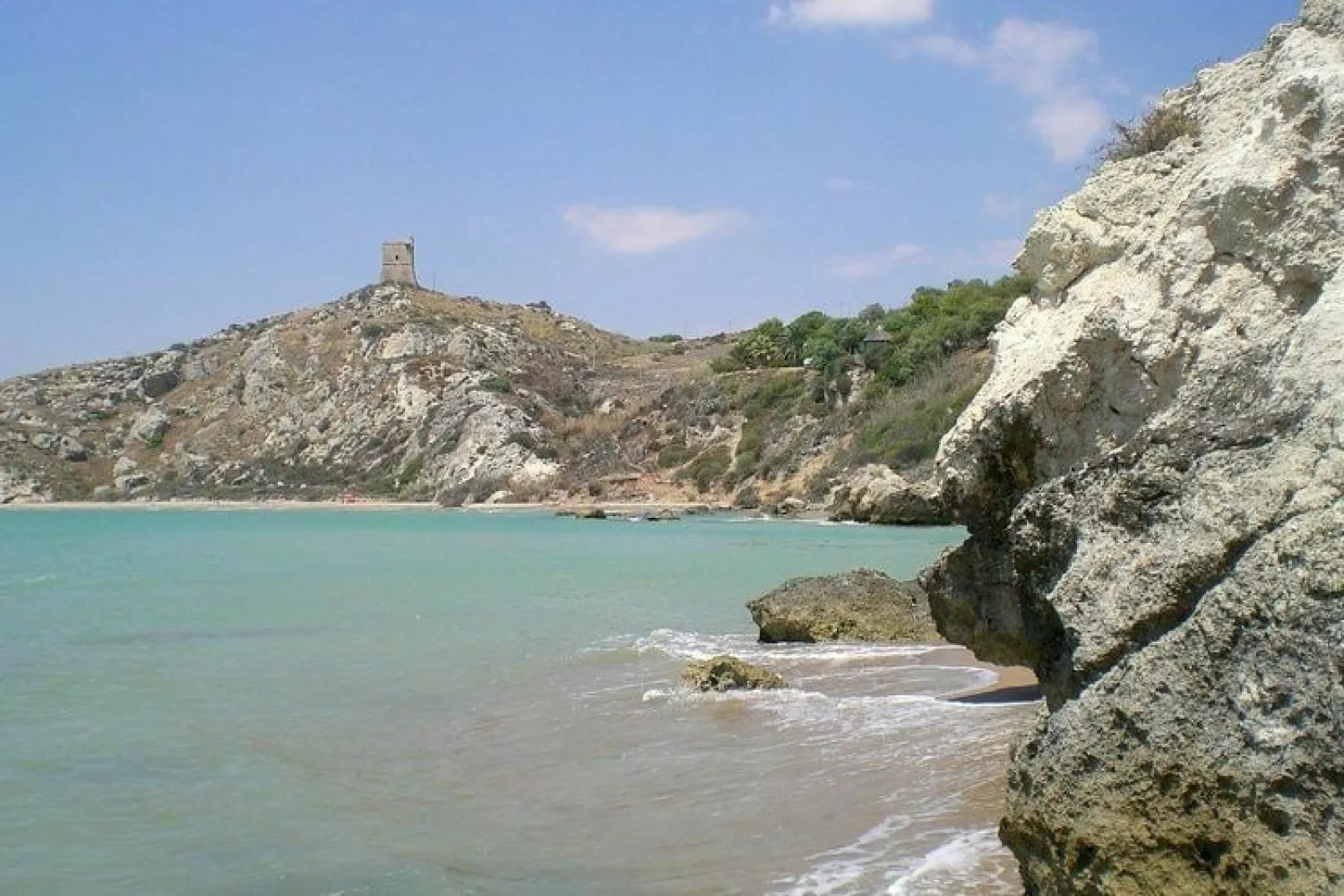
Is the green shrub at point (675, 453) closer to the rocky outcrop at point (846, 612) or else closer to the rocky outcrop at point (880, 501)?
the rocky outcrop at point (880, 501)

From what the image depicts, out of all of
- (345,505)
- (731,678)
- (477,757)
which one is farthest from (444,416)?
(477,757)

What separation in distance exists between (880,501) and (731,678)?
121ft

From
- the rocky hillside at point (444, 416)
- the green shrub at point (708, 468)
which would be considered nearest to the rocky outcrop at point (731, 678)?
the rocky hillside at point (444, 416)

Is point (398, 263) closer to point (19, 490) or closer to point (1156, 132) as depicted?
point (19, 490)

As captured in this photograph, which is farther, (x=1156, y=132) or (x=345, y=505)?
(x=345, y=505)

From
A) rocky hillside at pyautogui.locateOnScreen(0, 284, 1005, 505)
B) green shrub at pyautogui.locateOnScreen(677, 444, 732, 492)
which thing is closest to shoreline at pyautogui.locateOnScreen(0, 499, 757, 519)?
rocky hillside at pyautogui.locateOnScreen(0, 284, 1005, 505)

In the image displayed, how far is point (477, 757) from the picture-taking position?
9.41 metres

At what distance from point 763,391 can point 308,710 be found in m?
68.0

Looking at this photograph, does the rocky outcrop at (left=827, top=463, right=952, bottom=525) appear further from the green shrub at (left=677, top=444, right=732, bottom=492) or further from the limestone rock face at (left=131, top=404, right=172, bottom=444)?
the limestone rock face at (left=131, top=404, right=172, bottom=444)

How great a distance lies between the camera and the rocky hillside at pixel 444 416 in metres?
70.1

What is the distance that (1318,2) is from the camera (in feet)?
18.3

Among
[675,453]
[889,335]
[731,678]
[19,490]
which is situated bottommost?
[731,678]

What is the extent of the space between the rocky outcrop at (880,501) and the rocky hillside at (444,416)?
21.5 ft

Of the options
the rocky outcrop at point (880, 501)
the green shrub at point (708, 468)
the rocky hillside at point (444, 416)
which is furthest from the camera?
the green shrub at point (708, 468)
